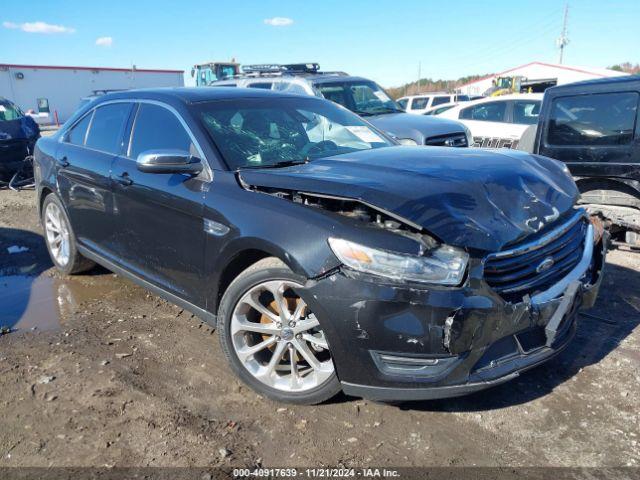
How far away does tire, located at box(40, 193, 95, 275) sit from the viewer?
16.6ft

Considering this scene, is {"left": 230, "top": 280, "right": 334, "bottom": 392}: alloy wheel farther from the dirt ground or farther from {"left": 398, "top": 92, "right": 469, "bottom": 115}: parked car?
{"left": 398, "top": 92, "right": 469, "bottom": 115}: parked car

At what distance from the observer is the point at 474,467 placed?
8.14 feet

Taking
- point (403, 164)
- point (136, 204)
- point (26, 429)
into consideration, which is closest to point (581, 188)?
point (403, 164)

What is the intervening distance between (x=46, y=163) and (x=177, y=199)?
8.58 feet

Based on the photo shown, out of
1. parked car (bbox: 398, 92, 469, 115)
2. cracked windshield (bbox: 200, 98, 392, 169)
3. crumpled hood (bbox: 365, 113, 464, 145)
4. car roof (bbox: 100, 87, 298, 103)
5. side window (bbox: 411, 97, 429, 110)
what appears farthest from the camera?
side window (bbox: 411, 97, 429, 110)

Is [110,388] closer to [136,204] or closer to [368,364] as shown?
[136,204]

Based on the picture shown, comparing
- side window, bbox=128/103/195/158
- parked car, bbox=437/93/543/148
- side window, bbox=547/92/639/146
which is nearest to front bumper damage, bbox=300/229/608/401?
side window, bbox=128/103/195/158

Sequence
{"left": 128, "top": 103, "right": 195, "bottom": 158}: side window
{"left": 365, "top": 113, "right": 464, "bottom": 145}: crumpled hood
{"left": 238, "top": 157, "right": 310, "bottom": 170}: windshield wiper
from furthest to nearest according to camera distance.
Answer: {"left": 365, "top": 113, "right": 464, "bottom": 145}: crumpled hood < {"left": 128, "top": 103, "right": 195, "bottom": 158}: side window < {"left": 238, "top": 157, "right": 310, "bottom": 170}: windshield wiper

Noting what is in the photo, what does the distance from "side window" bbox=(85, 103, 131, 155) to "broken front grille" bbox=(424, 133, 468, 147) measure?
4.48 metres

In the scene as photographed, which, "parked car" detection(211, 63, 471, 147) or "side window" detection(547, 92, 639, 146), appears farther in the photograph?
"parked car" detection(211, 63, 471, 147)

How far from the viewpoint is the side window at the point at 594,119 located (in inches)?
204

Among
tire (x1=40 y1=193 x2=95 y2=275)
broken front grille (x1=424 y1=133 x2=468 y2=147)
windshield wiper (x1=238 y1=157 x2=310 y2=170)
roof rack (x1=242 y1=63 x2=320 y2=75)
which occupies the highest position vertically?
roof rack (x1=242 y1=63 x2=320 y2=75)

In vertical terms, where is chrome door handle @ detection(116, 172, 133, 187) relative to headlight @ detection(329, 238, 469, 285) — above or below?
above

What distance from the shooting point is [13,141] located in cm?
1049
